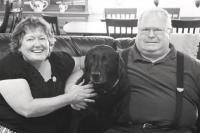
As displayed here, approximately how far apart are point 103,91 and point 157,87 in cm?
32

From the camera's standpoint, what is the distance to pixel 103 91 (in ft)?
6.16

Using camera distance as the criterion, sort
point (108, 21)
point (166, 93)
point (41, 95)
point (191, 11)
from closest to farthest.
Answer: point (41, 95), point (166, 93), point (108, 21), point (191, 11)

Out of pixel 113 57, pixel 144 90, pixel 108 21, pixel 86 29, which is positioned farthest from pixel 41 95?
pixel 86 29

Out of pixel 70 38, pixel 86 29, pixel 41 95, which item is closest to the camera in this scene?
pixel 41 95

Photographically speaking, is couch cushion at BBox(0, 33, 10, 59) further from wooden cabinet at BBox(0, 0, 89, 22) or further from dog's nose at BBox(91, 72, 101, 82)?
wooden cabinet at BBox(0, 0, 89, 22)

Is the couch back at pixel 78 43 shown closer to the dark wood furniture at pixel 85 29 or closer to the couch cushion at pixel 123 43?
the couch cushion at pixel 123 43

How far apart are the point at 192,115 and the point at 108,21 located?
165cm

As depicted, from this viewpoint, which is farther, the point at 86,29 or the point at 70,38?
the point at 86,29

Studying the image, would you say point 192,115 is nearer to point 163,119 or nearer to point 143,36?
point 163,119

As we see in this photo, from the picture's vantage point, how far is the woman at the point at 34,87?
1686 millimetres

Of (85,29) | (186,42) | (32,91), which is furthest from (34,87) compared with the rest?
(85,29)

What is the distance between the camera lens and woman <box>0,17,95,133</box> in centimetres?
169

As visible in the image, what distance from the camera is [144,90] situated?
192 centimetres

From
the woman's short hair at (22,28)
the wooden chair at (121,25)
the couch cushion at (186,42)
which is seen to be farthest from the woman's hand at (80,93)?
the wooden chair at (121,25)
